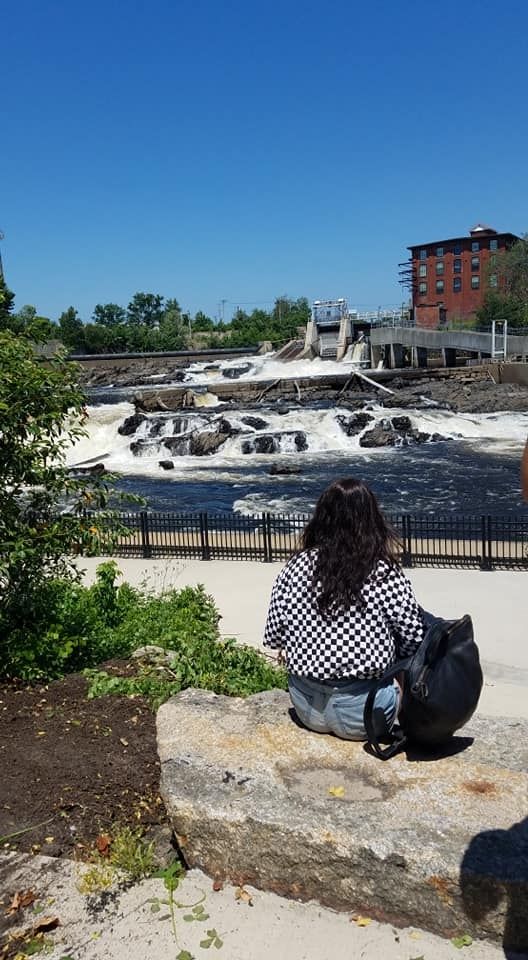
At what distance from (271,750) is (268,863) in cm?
66

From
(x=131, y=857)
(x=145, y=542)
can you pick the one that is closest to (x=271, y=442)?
(x=145, y=542)

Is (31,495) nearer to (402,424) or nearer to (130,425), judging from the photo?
(130,425)

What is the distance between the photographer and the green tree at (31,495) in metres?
5.45

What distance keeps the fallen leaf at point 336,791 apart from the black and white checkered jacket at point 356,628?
525 mm

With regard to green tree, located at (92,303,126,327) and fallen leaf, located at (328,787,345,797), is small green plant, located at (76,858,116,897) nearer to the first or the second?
fallen leaf, located at (328,787,345,797)

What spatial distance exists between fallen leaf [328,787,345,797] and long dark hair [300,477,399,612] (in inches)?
33.4

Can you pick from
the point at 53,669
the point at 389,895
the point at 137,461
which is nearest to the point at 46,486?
the point at 53,669

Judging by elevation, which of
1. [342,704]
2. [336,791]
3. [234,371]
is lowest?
[336,791]

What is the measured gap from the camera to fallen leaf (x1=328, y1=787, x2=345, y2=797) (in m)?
3.69

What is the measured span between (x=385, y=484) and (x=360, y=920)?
74.6ft

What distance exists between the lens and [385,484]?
25.7m

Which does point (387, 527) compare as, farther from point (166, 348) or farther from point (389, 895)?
point (166, 348)

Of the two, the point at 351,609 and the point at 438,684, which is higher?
the point at 351,609

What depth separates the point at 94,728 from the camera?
473 centimetres
